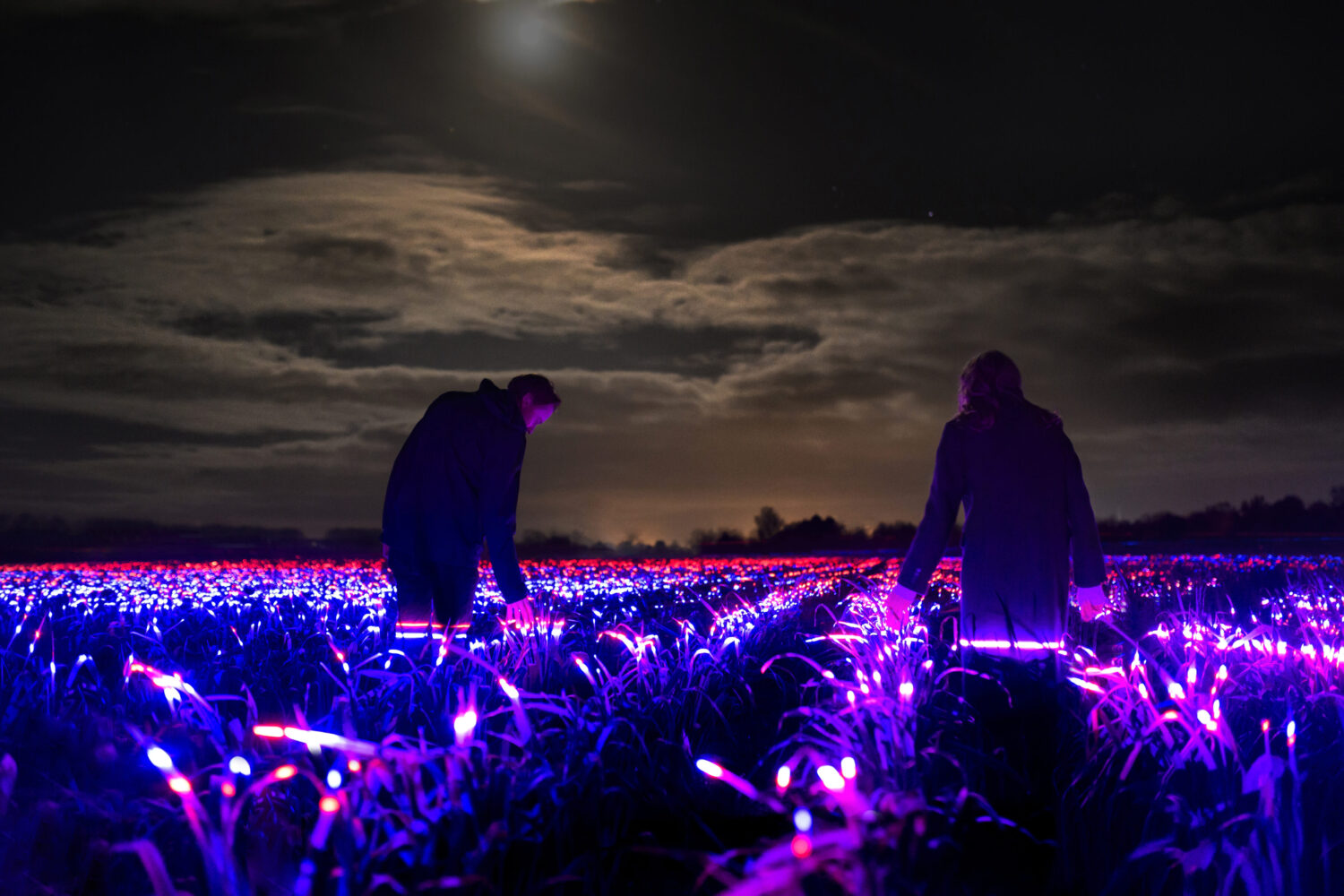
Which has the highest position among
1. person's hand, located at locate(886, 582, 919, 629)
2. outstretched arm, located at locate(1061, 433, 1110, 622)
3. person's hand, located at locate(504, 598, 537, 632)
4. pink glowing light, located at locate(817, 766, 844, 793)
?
outstretched arm, located at locate(1061, 433, 1110, 622)

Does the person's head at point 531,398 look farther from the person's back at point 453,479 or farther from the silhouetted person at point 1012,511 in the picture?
the silhouetted person at point 1012,511

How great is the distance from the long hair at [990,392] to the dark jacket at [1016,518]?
20 millimetres

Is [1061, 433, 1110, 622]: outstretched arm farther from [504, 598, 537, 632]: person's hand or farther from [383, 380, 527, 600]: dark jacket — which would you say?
[383, 380, 527, 600]: dark jacket

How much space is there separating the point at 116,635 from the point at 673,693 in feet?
15.7

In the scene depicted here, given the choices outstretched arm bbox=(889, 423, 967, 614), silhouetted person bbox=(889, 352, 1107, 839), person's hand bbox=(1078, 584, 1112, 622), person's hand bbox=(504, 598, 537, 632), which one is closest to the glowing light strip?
silhouetted person bbox=(889, 352, 1107, 839)

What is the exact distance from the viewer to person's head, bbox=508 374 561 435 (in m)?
6.29

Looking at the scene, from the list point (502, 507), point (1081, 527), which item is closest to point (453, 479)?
point (502, 507)

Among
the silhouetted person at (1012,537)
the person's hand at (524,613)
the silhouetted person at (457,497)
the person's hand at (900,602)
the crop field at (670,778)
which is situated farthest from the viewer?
the silhouetted person at (457,497)

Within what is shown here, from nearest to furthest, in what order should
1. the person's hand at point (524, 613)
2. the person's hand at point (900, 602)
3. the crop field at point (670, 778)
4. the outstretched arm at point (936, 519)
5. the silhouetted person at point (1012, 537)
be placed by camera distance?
1. the crop field at point (670, 778)
2. the silhouetted person at point (1012, 537)
3. the outstretched arm at point (936, 519)
4. the person's hand at point (900, 602)
5. the person's hand at point (524, 613)

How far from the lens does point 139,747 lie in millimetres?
4441

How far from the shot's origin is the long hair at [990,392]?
4.45m

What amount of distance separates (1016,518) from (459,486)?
3.14m

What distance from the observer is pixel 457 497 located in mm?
6285

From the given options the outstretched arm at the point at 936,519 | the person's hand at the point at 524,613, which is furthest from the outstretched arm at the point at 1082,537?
the person's hand at the point at 524,613
